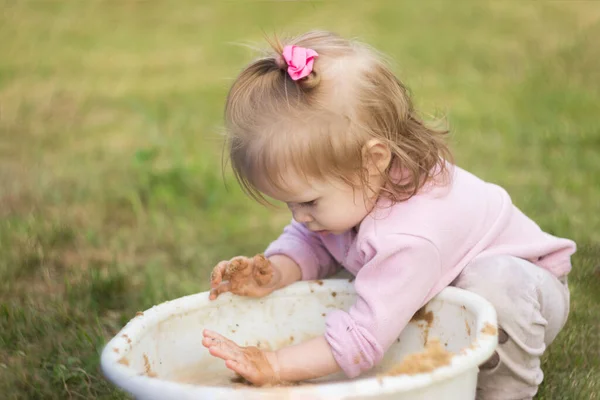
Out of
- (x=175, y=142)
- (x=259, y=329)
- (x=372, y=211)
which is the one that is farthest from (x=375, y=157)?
(x=175, y=142)

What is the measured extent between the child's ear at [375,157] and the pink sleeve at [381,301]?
149 mm

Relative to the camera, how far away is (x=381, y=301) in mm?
1756

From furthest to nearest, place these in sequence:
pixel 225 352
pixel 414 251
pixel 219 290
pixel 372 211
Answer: pixel 219 290
pixel 372 211
pixel 414 251
pixel 225 352

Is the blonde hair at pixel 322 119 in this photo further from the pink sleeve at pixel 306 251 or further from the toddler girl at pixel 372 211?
the pink sleeve at pixel 306 251

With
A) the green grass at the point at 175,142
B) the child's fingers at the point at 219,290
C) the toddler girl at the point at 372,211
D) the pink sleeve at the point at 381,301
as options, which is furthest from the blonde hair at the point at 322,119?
the green grass at the point at 175,142

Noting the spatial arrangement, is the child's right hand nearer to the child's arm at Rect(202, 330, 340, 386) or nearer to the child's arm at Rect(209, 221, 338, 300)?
the child's arm at Rect(209, 221, 338, 300)

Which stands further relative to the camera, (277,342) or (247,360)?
(277,342)

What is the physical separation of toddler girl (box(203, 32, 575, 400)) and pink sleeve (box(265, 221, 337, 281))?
157 millimetres

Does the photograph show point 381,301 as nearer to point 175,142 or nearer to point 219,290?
point 219,290

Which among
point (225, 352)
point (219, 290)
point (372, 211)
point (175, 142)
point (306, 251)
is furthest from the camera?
point (175, 142)

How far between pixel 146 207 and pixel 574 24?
3.66 metres

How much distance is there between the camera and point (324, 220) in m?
1.87

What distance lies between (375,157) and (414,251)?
0.21 meters

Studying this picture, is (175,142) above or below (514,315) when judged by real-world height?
below
